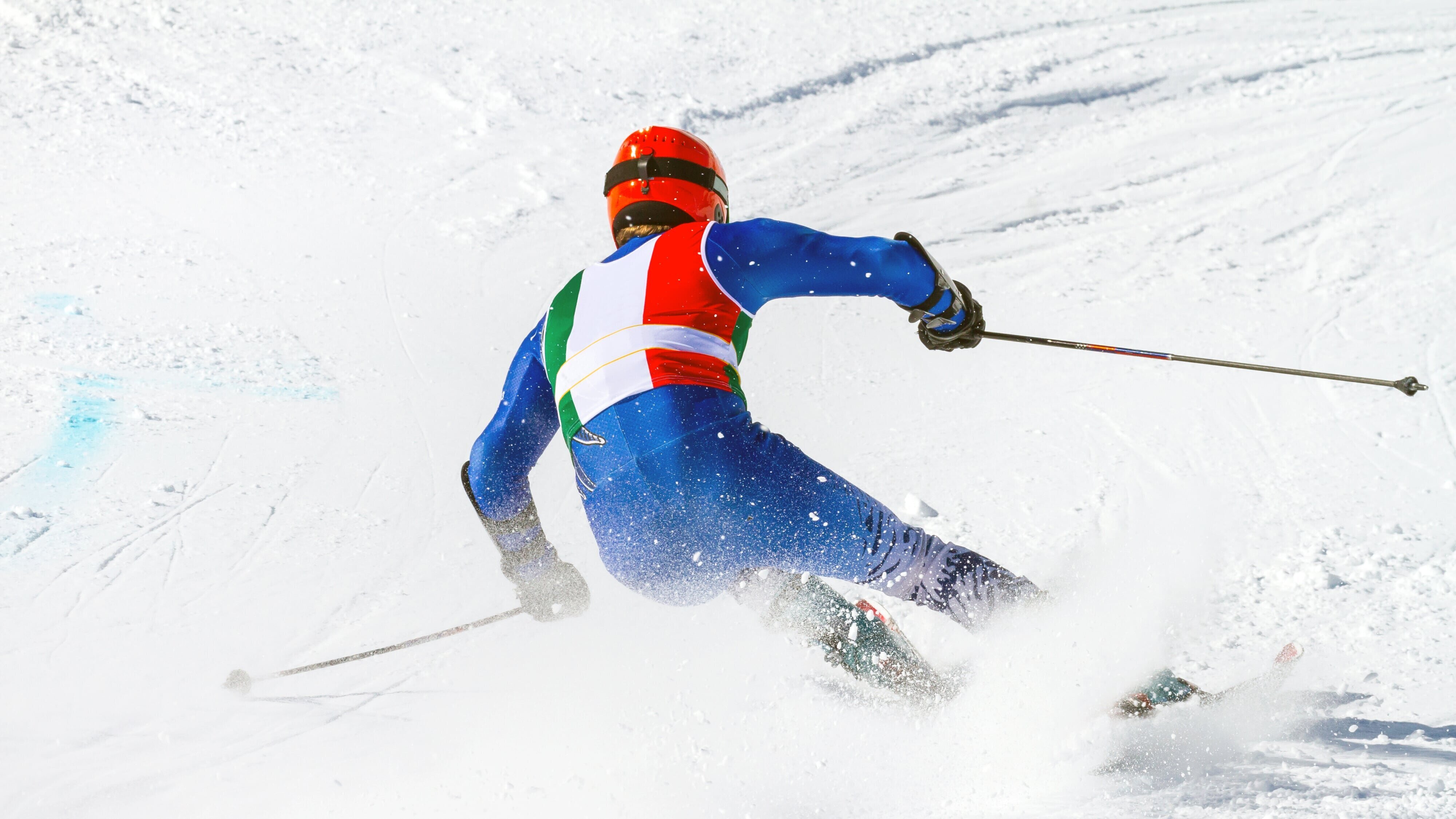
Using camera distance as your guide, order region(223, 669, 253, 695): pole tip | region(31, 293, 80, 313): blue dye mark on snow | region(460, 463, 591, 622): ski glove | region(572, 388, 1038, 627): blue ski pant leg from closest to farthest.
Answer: region(572, 388, 1038, 627): blue ski pant leg → region(460, 463, 591, 622): ski glove → region(223, 669, 253, 695): pole tip → region(31, 293, 80, 313): blue dye mark on snow

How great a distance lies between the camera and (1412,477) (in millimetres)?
3186

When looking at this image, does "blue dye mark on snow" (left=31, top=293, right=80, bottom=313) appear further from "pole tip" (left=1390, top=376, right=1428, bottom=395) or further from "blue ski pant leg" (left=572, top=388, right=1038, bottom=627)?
"pole tip" (left=1390, top=376, right=1428, bottom=395)

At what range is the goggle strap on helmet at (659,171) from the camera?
2281 mm

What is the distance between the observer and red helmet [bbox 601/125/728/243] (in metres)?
2.27

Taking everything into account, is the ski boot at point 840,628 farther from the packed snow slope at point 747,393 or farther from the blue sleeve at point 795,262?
the blue sleeve at point 795,262

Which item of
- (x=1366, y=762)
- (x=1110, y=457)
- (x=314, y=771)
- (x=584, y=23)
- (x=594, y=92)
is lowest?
(x=314, y=771)

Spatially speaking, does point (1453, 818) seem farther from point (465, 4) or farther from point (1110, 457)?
point (465, 4)

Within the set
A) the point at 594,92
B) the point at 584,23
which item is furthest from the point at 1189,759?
the point at 584,23

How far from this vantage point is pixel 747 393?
162 inches

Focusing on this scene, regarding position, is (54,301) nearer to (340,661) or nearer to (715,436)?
(340,661)

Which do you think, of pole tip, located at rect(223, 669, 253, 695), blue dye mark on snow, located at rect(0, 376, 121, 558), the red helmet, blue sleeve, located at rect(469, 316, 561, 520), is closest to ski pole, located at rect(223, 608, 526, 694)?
pole tip, located at rect(223, 669, 253, 695)

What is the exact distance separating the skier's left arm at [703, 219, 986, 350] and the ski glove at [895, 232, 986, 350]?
16 mm

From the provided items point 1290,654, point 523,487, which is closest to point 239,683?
point 523,487

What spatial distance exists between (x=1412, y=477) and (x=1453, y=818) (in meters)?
1.91
